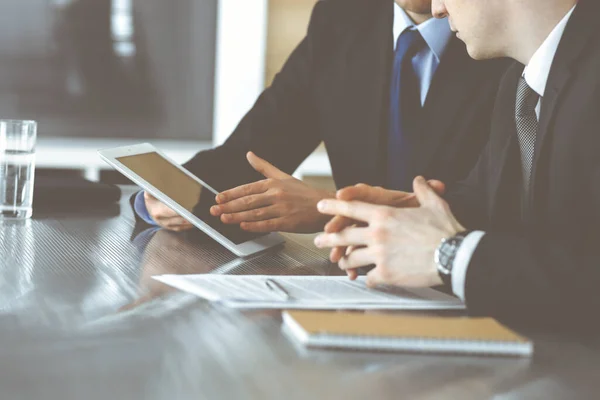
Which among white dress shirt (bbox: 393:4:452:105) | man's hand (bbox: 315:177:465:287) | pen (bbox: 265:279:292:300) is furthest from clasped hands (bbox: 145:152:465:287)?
white dress shirt (bbox: 393:4:452:105)

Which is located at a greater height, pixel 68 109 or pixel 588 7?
pixel 588 7

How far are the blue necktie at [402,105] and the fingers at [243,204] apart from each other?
0.59m

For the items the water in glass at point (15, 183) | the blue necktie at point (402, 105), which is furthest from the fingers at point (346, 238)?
the blue necktie at point (402, 105)

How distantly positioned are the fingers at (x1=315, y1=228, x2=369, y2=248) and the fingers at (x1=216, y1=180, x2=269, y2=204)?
35 cm

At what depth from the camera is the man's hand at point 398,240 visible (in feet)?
3.77

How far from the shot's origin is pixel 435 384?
2.67 ft

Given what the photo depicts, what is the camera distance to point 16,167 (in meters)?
1.77

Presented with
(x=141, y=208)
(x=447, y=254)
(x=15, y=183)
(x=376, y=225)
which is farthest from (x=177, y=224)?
(x=447, y=254)

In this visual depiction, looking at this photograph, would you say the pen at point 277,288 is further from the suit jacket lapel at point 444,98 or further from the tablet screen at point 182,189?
the suit jacket lapel at point 444,98

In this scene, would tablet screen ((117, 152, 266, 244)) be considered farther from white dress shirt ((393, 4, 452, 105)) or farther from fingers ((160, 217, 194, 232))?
white dress shirt ((393, 4, 452, 105))

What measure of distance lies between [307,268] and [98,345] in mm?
552

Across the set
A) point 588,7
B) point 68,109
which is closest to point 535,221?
point 588,7

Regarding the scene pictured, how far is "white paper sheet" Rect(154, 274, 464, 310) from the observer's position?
109cm

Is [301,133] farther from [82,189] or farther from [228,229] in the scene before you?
[228,229]
